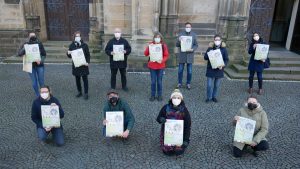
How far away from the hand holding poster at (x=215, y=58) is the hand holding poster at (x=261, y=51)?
4.61ft

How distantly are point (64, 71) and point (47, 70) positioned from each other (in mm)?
690

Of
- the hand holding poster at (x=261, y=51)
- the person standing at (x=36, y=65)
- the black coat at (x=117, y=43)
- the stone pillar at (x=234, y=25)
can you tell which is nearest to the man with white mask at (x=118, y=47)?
the black coat at (x=117, y=43)

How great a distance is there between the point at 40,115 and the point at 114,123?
1.51 meters

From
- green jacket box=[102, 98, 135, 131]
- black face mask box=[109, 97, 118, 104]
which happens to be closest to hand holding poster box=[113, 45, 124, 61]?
green jacket box=[102, 98, 135, 131]

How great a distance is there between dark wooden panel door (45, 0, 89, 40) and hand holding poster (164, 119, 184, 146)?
29.4 ft

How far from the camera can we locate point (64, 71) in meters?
10.7

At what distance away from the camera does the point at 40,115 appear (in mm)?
5664

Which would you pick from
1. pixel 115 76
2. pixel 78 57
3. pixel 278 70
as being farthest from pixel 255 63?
pixel 78 57

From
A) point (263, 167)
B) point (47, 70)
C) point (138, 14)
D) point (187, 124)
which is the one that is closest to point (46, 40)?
point (47, 70)

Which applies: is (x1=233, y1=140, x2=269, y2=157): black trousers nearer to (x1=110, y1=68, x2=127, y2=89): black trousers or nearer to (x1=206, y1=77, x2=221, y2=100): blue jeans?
(x1=206, y1=77, x2=221, y2=100): blue jeans

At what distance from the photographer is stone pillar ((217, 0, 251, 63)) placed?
10.9 m

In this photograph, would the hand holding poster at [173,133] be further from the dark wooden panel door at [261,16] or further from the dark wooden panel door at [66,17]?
the dark wooden panel door at [66,17]

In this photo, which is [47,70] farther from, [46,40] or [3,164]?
[3,164]

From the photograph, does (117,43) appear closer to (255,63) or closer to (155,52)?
(155,52)
